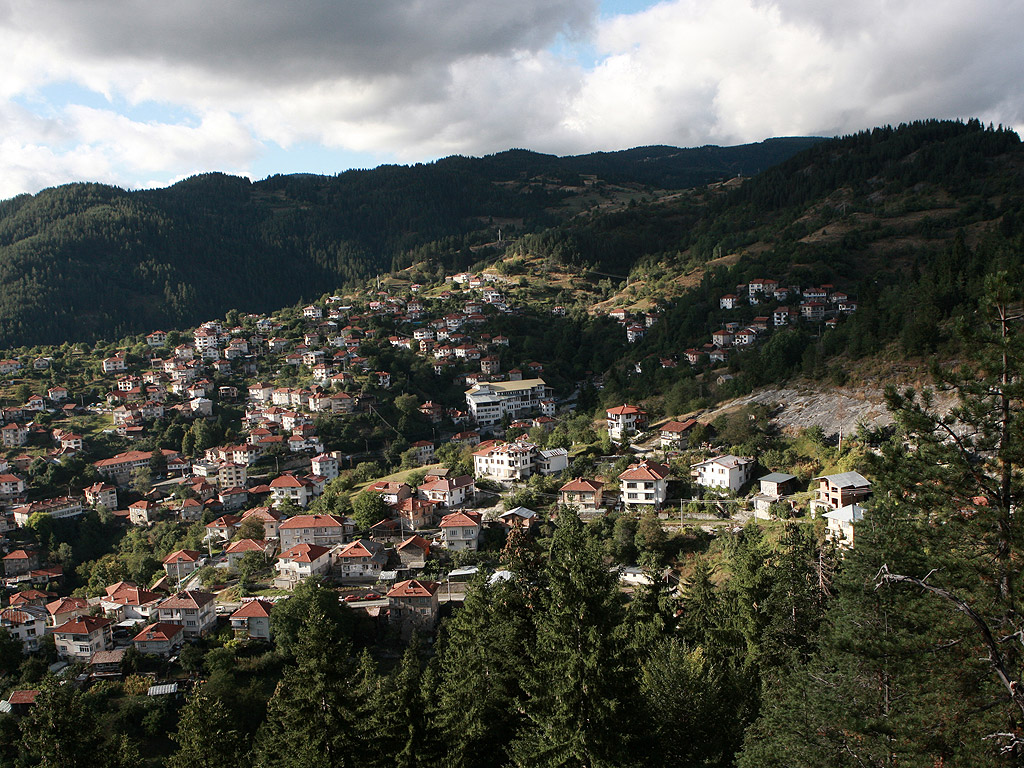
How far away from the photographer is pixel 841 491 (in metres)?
23.9

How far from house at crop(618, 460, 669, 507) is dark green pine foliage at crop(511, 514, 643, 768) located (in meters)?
20.3

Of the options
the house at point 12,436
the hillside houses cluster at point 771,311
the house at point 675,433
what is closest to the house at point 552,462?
the house at point 675,433

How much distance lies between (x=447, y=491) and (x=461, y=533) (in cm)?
475

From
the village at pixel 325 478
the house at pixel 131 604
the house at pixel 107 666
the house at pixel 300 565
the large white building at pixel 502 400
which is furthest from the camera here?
the large white building at pixel 502 400

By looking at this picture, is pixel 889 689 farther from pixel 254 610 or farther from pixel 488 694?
pixel 254 610

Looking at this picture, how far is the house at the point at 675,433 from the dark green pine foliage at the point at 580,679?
84.4 ft

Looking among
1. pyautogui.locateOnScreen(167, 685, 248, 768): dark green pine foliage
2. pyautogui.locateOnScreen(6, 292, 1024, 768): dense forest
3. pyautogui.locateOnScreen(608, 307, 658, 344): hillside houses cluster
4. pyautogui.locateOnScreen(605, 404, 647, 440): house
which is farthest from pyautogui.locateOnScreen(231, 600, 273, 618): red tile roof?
pyautogui.locateOnScreen(608, 307, 658, 344): hillside houses cluster

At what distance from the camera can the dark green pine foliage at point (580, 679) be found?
881 cm

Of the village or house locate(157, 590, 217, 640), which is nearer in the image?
house locate(157, 590, 217, 640)

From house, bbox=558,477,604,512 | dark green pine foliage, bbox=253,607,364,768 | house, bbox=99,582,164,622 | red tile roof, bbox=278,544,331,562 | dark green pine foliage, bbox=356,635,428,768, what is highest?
dark green pine foliage, bbox=253,607,364,768

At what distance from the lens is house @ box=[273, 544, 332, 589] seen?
2839 centimetres

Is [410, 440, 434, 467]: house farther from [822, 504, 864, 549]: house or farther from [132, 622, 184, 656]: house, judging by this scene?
[822, 504, 864, 549]: house

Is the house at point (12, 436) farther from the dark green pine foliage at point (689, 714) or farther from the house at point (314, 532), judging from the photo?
the dark green pine foliage at point (689, 714)

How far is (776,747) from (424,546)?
73.1ft
